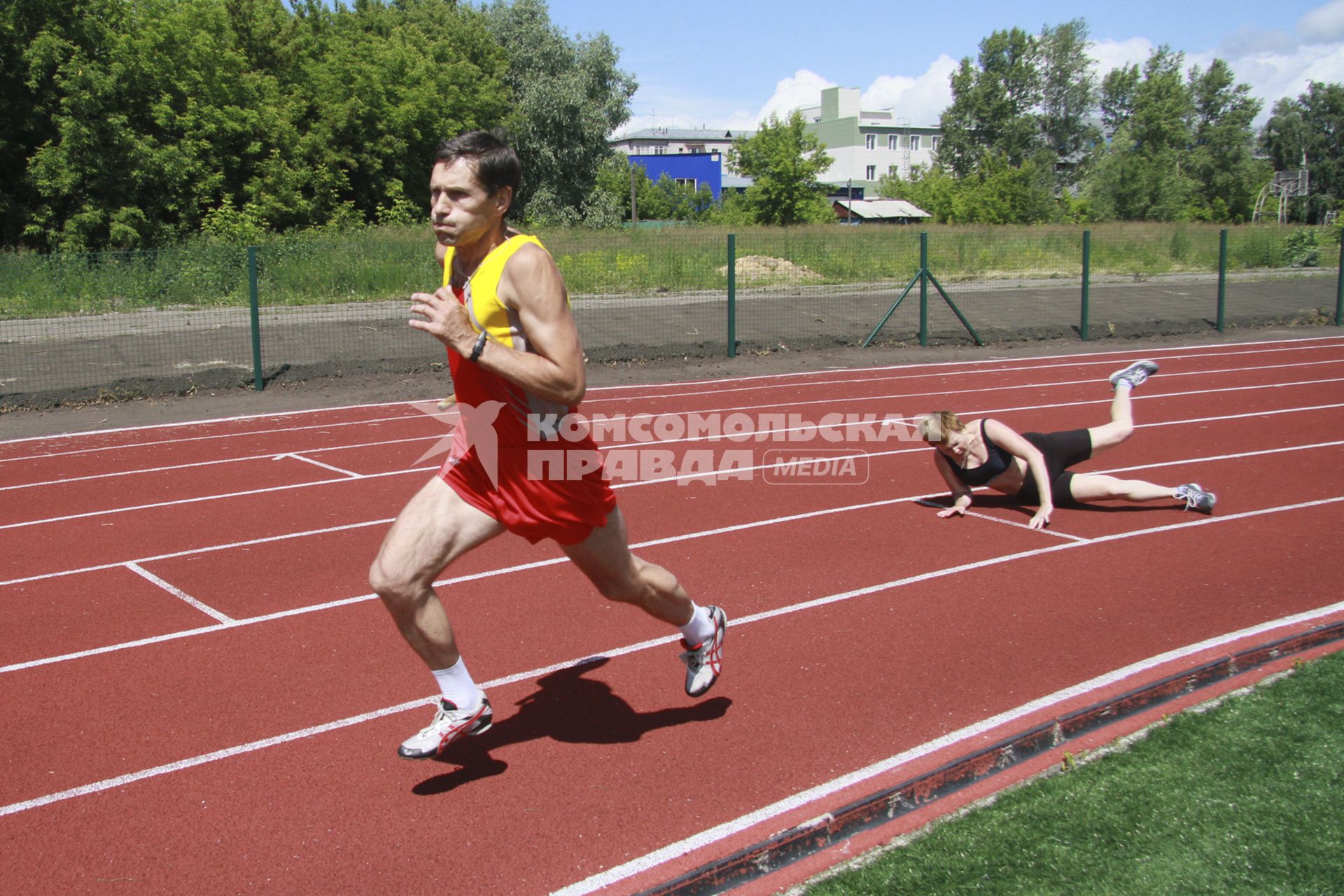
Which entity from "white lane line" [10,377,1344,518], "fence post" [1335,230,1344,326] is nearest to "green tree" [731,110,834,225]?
"fence post" [1335,230,1344,326]

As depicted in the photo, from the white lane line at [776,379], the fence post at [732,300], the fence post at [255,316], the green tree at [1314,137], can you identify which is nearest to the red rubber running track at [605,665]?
the white lane line at [776,379]

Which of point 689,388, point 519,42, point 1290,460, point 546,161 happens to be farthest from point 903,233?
point 519,42

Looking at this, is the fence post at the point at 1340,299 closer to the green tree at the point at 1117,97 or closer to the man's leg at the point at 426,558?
the man's leg at the point at 426,558

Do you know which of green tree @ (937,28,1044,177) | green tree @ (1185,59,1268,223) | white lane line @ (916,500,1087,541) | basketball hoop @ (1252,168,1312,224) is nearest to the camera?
white lane line @ (916,500,1087,541)

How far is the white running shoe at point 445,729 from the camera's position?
3590 mm

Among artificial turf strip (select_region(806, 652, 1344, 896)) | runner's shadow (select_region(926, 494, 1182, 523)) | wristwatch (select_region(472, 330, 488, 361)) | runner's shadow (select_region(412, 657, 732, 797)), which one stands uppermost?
wristwatch (select_region(472, 330, 488, 361))

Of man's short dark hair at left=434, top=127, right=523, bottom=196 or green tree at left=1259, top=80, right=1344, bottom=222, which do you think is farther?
green tree at left=1259, top=80, right=1344, bottom=222

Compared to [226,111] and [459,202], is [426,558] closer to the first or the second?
[459,202]

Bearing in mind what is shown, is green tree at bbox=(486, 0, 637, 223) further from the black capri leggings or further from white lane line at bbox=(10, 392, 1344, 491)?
the black capri leggings

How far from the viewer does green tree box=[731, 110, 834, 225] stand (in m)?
59.2

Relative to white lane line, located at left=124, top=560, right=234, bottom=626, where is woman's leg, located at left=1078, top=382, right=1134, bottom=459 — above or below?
above

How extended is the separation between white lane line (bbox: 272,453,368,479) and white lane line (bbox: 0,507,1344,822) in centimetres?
479

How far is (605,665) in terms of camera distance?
192 inches

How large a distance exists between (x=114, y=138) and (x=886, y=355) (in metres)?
23.0
